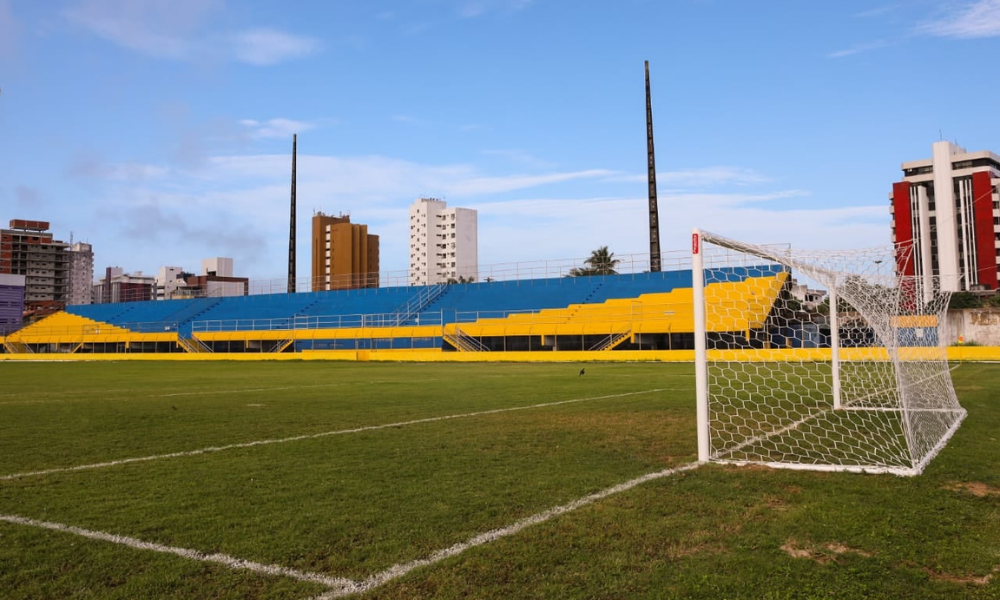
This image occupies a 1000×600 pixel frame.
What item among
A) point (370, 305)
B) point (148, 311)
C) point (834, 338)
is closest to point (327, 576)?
point (834, 338)

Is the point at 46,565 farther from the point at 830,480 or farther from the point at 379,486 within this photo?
the point at 830,480

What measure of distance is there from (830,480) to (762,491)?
756 millimetres

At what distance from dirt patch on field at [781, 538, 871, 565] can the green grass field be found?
0.05ft

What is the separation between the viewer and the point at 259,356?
38.9 m

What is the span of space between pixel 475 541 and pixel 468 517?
0.46 meters

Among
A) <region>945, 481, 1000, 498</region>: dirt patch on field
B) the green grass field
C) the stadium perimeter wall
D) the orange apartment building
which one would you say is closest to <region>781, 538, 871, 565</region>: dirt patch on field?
the green grass field

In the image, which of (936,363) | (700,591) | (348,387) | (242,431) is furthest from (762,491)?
(348,387)

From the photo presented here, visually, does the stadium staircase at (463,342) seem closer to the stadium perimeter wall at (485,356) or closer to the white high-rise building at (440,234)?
the stadium perimeter wall at (485,356)

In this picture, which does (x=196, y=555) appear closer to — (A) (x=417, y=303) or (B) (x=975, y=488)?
(B) (x=975, y=488)

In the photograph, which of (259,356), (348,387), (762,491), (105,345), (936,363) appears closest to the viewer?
(762,491)

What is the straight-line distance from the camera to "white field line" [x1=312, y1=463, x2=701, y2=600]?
2.98 m

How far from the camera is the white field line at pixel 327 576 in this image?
3.03 metres

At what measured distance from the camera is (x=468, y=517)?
13.4 feet

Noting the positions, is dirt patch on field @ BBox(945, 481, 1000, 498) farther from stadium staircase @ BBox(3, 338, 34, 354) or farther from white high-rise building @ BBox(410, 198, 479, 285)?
white high-rise building @ BBox(410, 198, 479, 285)
